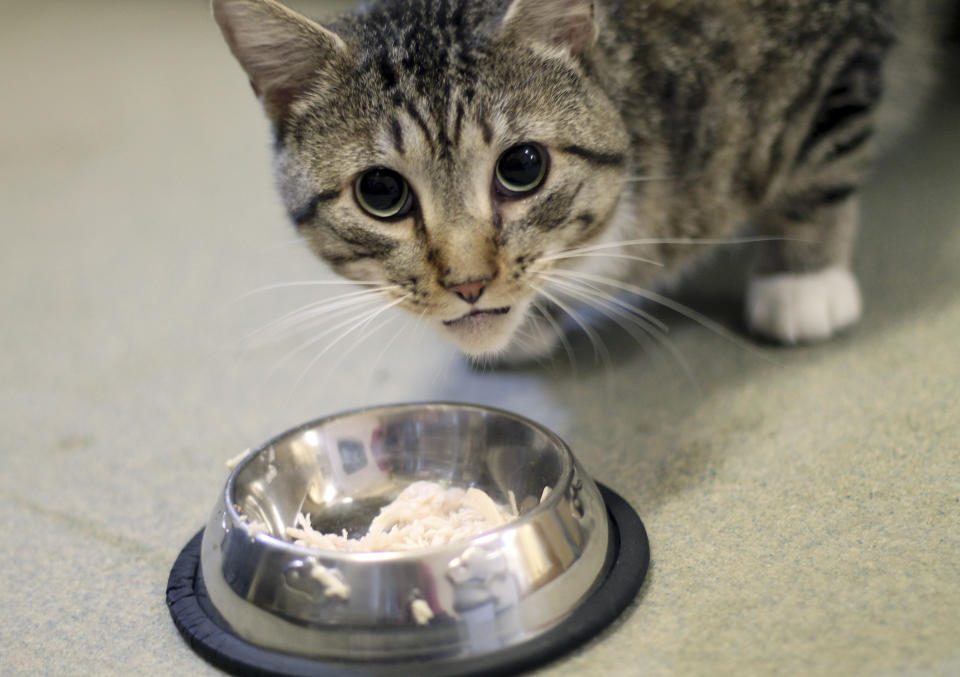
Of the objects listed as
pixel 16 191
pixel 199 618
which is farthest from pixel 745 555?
pixel 16 191

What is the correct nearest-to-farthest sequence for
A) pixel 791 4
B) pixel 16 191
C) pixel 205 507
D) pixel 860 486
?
pixel 860 486 → pixel 205 507 → pixel 791 4 → pixel 16 191

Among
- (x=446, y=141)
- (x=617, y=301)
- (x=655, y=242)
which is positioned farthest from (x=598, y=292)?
(x=446, y=141)

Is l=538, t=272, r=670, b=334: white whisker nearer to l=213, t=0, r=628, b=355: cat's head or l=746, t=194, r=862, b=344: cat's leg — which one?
l=213, t=0, r=628, b=355: cat's head

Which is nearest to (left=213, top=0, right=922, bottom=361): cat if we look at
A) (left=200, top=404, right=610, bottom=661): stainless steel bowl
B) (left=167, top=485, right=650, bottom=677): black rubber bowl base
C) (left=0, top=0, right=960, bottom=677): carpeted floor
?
(left=0, top=0, right=960, bottom=677): carpeted floor

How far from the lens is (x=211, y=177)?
2.99 metres

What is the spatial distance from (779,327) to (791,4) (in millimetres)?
598

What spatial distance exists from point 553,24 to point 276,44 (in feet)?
1.35

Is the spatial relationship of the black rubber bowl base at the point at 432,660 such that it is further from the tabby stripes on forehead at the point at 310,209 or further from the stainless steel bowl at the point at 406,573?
the tabby stripes on forehead at the point at 310,209

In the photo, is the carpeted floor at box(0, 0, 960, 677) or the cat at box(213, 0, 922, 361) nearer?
the carpeted floor at box(0, 0, 960, 677)

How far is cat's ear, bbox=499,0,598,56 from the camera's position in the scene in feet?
4.17

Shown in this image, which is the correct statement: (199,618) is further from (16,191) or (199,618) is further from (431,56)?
(16,191)

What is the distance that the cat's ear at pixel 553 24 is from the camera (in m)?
1.27

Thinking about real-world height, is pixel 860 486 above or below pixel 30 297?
above

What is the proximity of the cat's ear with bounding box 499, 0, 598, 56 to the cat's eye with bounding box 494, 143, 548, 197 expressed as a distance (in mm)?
169
